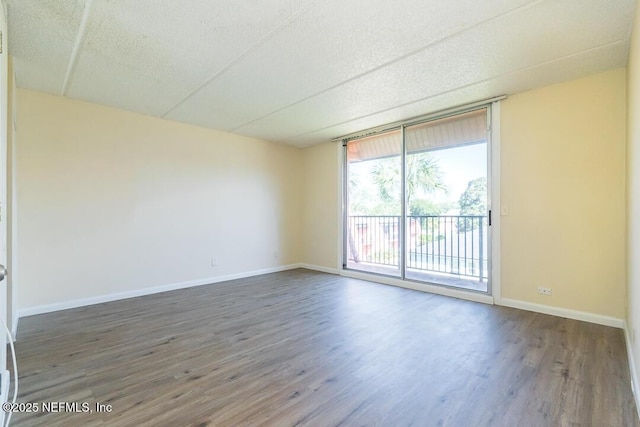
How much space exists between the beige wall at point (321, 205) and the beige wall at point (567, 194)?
271 centimetres

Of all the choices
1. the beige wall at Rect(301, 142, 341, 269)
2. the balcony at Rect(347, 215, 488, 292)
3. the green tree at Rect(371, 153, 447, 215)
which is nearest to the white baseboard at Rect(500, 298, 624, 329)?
the balcony at Rect(347, 215, 488, 292)

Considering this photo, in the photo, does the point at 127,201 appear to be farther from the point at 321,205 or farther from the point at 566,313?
the point at 566,313

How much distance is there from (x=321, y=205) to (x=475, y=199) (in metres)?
2.66

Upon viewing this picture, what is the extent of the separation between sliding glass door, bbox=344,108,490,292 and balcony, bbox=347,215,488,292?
0.01m

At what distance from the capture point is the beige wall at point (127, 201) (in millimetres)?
3143

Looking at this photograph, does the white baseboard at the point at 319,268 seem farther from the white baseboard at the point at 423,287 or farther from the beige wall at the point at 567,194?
the beige wall at the point at 567,194

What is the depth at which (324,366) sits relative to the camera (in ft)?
6.69

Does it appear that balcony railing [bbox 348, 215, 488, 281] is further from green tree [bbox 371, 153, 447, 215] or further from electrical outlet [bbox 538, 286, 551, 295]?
electrical outlet [bbox 538, 286, 551, 295]

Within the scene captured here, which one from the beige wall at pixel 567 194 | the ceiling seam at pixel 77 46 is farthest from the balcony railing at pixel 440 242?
the ceiling seam at pixel 77 46

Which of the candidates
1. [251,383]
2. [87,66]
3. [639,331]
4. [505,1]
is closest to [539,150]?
[505,1]

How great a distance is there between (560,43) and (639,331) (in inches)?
82.4

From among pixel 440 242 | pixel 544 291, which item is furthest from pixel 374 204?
pixel 544 291

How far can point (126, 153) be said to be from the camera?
3727 millimetres

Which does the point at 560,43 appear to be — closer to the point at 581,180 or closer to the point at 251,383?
the point at 581,180
